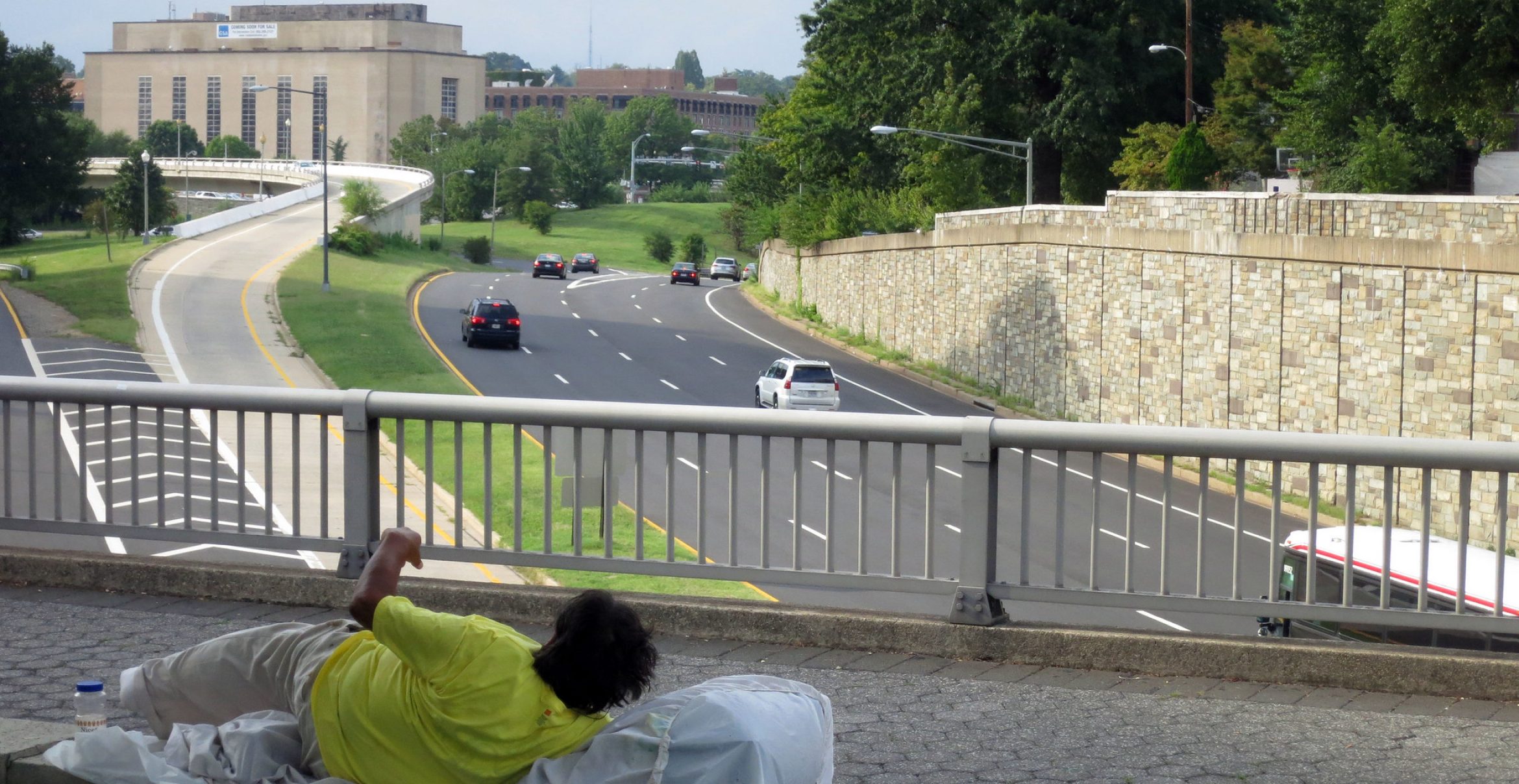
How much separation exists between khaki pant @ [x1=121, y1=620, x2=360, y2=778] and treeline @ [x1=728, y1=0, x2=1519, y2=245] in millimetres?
29123

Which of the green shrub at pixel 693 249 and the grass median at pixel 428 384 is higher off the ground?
the green shrub at pixel 693 249

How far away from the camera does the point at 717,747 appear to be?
13.3 ft

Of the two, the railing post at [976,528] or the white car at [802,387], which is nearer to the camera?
the railing post at [976,528]

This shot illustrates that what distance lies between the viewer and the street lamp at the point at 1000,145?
48344mm

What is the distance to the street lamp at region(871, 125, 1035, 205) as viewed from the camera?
48.3 meters

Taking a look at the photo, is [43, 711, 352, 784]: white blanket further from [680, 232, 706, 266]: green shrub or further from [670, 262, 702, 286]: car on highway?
[680, 232, 706, 266]: green shrub

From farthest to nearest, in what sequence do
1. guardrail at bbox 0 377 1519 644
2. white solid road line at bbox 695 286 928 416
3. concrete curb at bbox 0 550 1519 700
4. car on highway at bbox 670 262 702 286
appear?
car on highway at bbox 670 262 702 286 → white solid road line at bbox 695 286 928 416 → guardrail at bbox 0 377 1519 644 → concrete curb at bbox 0 550 1519 700

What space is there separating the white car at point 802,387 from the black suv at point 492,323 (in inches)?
617

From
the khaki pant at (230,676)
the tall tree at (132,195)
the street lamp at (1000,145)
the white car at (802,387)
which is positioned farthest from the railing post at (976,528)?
the tall tree at (132,195)

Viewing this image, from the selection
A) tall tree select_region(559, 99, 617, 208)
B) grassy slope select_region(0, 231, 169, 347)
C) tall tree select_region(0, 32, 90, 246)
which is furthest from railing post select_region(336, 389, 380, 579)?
tall tree select_region(559, 99, 617, 208)

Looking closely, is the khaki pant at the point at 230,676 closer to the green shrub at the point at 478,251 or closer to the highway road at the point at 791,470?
the highway road at the point at 791,470

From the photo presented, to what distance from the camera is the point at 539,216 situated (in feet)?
464

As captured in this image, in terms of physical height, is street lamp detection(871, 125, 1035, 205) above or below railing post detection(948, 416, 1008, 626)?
above

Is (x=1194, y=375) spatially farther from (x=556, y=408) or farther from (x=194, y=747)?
(x=194, y=747)
